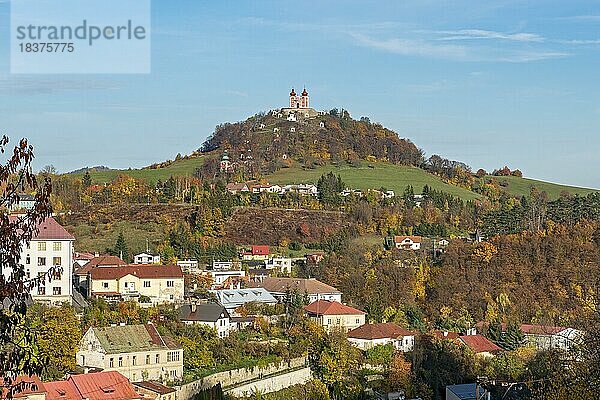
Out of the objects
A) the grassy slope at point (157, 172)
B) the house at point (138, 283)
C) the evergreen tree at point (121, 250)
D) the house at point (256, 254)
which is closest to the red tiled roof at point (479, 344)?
the house at point (138, 283)

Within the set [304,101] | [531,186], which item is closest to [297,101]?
[304,101]

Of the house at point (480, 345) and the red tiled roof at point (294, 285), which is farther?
the red tiled roof at point (294, 285)

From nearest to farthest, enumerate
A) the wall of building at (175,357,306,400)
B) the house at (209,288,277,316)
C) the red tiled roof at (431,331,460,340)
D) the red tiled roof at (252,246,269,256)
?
1. the wall of building at (175,357,306,400)
2. the red tiled roof at (431,331,460,340)
3. the house at (209,288,277,316)
4. the red tiled roof at (252,246,269,256)

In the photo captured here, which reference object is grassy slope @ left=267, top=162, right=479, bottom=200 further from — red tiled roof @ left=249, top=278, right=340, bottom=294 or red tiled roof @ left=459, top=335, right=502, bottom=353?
red tiled roof @ left=459, top=335, right=502, bottom=353

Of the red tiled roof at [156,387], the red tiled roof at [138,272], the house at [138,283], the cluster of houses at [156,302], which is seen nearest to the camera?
the red tiled roof at [156,387]

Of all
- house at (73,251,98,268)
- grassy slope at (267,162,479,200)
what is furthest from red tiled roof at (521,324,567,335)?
grassy slope at (267,162,479,200)

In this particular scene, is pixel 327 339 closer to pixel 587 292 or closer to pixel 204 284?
pixel 204 284

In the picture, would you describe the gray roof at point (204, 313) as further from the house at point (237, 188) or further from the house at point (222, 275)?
the house at point (237, 188)
